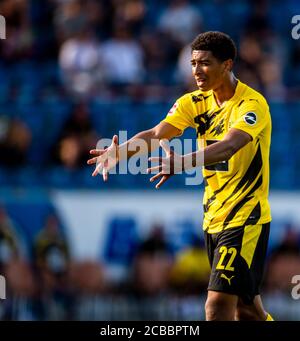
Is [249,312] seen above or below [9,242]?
below

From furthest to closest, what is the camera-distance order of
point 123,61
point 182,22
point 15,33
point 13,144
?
point 15,33
point 182,22
point 123,61
point 13,144

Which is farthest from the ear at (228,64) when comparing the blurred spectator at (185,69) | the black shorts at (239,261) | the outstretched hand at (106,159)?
the blurred spectator at (185,69)

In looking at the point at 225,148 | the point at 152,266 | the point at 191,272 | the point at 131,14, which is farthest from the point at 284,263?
the point at 225,148

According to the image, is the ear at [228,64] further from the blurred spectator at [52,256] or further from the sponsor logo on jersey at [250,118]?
the blurred spectator at [52,256]

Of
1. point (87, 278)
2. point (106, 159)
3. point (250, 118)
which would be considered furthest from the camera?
point (87, 278)

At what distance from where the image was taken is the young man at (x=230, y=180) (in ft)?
28.9

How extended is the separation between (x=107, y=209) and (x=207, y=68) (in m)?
6.81

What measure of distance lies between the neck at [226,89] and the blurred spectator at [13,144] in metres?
6.96

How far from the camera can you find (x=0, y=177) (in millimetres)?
15586

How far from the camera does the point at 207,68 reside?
29.0 ft

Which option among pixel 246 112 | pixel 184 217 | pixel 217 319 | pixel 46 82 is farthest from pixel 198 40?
pixel 46 82

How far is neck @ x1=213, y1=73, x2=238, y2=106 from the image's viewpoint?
8.97m

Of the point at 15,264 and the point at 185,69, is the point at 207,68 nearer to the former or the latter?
the point at 15,264

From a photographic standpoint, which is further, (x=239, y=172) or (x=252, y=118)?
(x=239, y=172)
